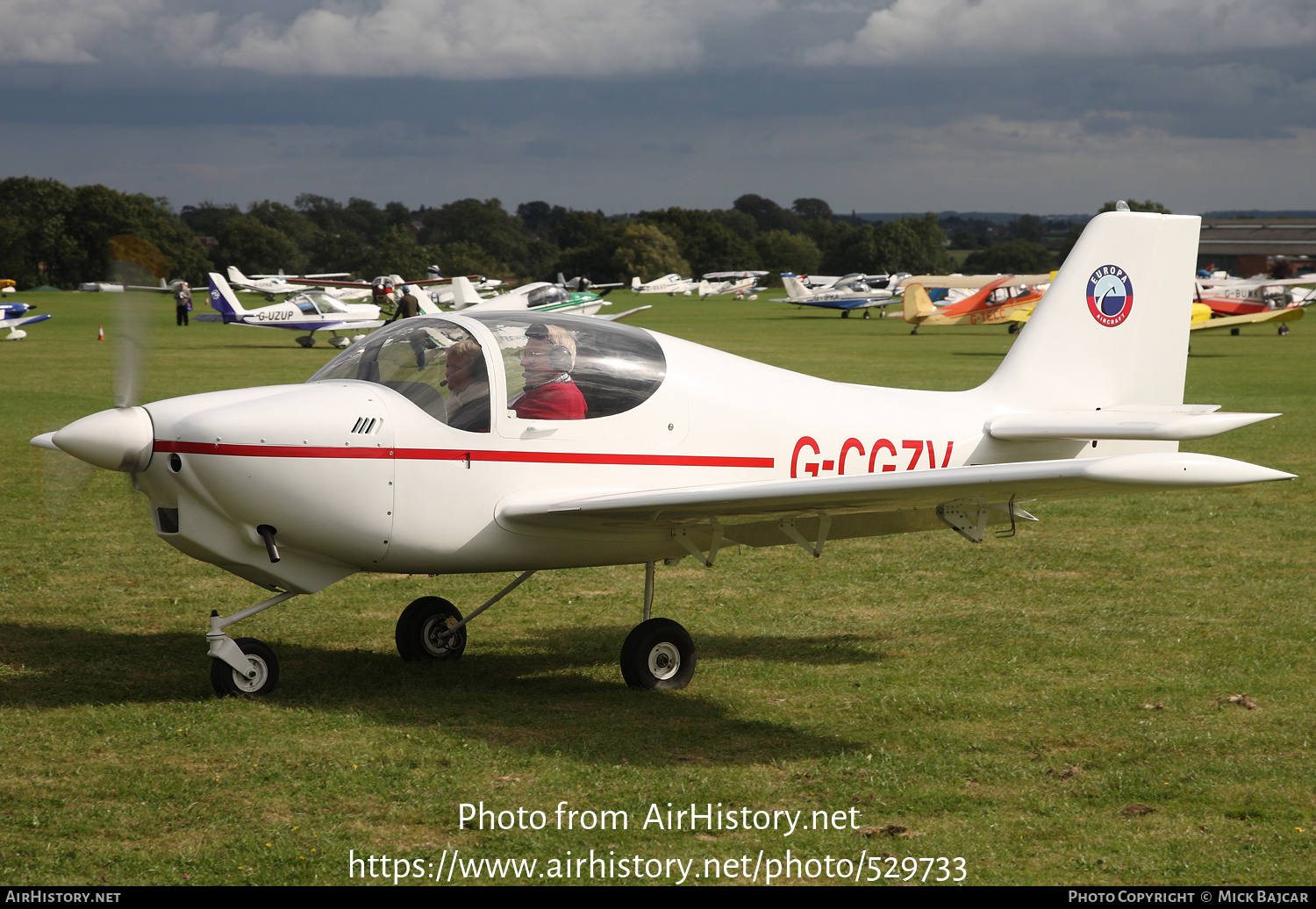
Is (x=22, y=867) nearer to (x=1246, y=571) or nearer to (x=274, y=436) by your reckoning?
(x=274, y=436)

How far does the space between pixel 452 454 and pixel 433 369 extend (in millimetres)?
441

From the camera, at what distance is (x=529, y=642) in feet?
23.7

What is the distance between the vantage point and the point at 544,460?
230 inches

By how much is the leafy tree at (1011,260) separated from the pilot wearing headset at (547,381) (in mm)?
142043

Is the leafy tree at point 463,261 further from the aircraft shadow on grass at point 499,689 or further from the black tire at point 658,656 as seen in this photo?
the black tire at point 658,656

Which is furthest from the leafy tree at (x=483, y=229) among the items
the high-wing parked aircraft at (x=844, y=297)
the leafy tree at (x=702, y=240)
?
the high-wing parked aircraft at (x=844, y=297)

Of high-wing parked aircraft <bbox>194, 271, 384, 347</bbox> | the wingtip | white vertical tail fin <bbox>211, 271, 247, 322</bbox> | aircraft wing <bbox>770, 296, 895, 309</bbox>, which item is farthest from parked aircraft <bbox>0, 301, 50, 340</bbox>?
aircraft wing <bbox>770, 296, 895, 309</bbox>

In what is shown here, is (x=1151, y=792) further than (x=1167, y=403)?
No

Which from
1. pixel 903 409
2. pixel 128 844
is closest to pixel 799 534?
pixel 903 409

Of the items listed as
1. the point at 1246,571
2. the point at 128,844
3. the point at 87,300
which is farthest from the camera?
the point at 87,300

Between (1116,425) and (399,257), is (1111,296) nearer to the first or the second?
(1116,425)

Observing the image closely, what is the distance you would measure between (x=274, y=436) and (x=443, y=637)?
184 centimetres

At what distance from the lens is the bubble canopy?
576 centimetres

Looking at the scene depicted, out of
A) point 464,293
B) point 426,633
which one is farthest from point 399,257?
point 426,633
